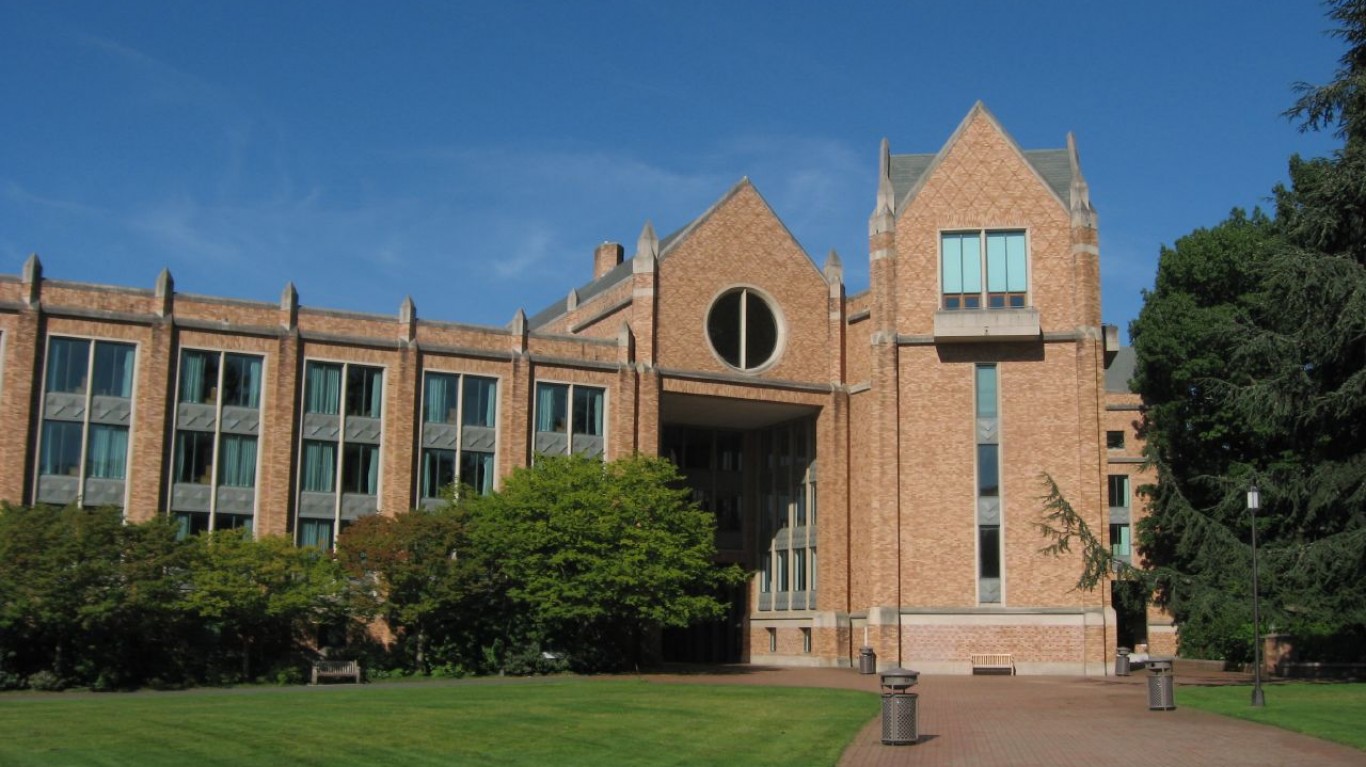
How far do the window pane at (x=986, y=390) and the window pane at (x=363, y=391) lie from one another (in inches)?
821

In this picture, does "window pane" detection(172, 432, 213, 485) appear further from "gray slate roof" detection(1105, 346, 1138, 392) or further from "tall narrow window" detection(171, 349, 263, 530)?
"gray slate roof" detection(1105, 346, 1138, 392)

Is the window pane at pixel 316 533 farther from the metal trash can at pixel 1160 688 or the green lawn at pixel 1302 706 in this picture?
the metal trash can at pixel 1160 688

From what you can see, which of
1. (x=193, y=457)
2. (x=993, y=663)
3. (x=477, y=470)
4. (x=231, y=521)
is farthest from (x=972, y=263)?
(x=193, y=457)

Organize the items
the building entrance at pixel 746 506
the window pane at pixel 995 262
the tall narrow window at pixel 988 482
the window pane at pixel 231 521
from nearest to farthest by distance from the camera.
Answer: the window pane at pixel 231 521, the tall narrow window at pixel 988 482, the window pane at pixel 995 262, the building entrance at pixel 746 506

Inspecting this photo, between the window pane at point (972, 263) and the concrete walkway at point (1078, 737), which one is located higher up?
the window pane at point (972, 263)

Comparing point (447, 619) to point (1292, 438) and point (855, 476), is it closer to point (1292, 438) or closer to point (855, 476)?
point (855, 476)

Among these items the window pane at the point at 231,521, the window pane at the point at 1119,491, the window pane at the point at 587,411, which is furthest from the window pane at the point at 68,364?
the window pane at the point at 1119,491

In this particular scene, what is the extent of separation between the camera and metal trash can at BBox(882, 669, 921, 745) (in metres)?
21.5

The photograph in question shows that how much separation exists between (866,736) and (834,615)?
28.2m

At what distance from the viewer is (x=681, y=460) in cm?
5788

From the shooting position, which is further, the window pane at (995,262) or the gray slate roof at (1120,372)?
the gray slate roof at (1120,372)

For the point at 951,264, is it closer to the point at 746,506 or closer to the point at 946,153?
the point at 946,153

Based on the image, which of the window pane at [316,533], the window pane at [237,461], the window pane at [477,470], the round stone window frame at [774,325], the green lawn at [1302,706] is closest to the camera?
the green lawn at [1302,706]

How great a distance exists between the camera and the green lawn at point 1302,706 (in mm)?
22922
